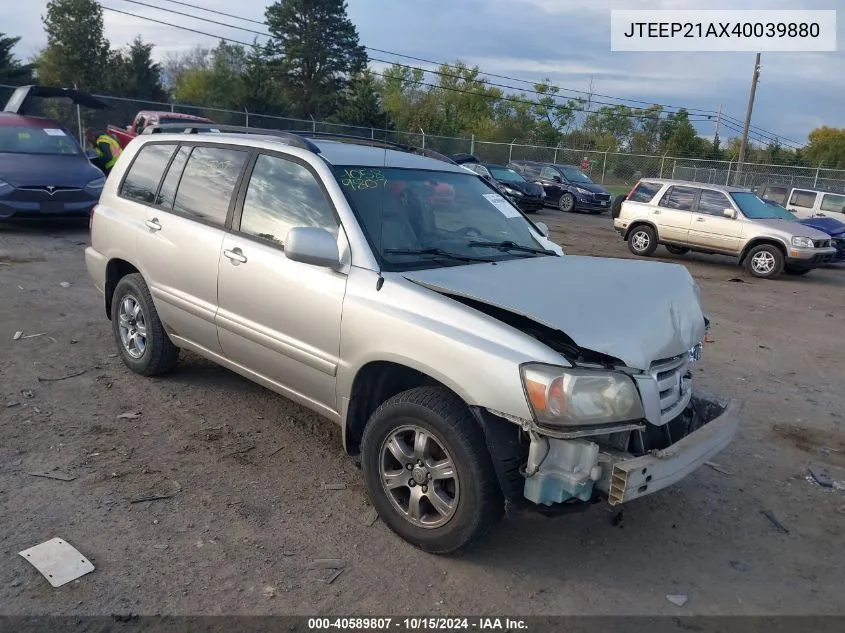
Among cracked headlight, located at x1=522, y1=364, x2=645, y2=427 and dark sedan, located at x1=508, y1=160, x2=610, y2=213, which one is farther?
dark sedan, located at x1=508, y1=160, x2=610, y2=213

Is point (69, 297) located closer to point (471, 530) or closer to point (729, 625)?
point (471, 530)

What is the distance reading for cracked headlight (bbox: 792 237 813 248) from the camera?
Answer: 1259 centimetres

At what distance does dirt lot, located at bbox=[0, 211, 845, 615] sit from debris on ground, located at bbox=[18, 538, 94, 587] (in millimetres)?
45

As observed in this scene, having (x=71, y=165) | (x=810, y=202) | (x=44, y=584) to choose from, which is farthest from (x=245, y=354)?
(x=810, y=202)

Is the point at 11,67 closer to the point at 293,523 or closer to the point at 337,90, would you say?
the point at 337,90

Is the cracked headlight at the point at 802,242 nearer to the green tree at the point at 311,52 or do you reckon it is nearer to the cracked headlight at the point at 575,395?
the cracked headlight at the point at 575,395

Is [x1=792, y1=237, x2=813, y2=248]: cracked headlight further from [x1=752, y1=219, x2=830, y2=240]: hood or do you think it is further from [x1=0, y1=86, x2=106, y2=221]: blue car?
[x1=0, y1=86, x2=106, y2=221]: blue car

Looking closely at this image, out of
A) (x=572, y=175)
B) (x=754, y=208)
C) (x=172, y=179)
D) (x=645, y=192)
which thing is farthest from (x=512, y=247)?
(x=572, y=175)

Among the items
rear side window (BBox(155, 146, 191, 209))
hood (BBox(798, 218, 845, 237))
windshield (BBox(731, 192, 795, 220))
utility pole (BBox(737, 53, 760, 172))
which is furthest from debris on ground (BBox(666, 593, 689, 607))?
utility pole (BBox(737, 53, 760, 172))

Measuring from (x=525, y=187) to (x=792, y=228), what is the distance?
10.3m

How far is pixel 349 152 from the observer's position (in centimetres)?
424

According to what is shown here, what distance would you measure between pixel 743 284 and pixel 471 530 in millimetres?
10727

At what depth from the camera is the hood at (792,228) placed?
12680mm

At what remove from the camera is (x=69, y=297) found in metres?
7.55
